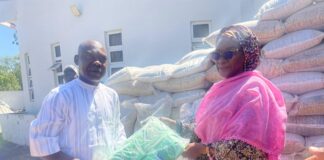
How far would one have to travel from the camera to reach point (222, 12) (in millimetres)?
6617

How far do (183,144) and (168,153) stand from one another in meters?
0.09

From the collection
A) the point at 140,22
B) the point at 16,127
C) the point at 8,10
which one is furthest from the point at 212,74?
the point at 8,10

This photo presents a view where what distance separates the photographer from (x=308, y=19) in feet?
8.62

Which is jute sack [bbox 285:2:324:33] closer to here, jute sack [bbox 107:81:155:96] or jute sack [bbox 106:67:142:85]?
jute sack [bbox 107:81:155:96]

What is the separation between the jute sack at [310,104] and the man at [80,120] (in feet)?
4.85

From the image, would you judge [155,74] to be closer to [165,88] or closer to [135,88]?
[165,88]

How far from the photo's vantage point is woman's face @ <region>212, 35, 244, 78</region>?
4.77 feet

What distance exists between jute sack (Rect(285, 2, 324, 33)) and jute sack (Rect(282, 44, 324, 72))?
19cm

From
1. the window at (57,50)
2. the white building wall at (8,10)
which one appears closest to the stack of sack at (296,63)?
the window at (57,50)

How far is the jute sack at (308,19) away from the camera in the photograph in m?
2.57

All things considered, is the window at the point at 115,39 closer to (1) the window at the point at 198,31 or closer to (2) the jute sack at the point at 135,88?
(1) the window at the point at 198,31

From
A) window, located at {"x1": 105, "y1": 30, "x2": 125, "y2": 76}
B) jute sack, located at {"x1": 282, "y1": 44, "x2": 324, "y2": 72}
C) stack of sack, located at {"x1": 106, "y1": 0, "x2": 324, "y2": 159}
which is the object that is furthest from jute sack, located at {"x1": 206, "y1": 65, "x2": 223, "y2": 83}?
window, located at {"x1": 105, "y1": 30, "x2": 125, "y2": 76}

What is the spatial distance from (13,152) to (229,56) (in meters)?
8.63

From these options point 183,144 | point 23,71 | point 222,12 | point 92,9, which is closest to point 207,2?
point 222,12
